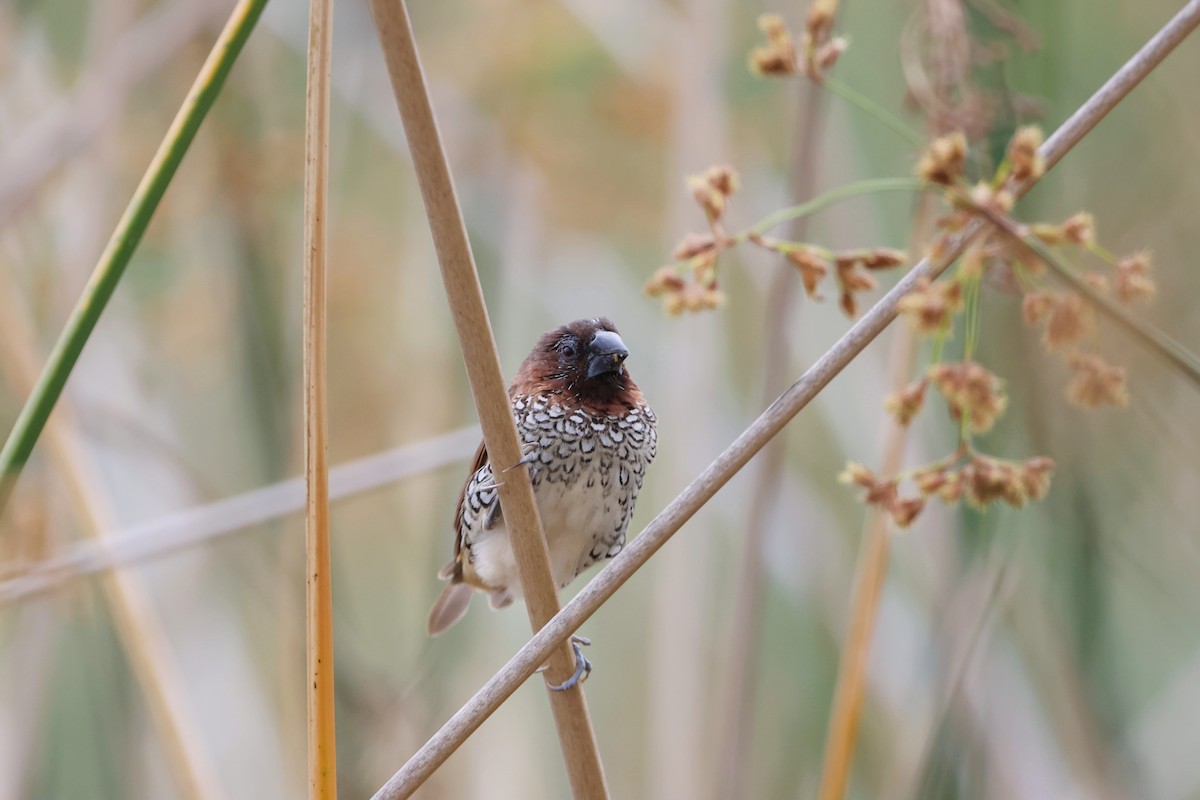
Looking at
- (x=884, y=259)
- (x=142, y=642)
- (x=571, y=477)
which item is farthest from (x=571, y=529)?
(x=884, y=259)

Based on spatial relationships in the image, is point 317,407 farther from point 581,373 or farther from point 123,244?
point 581,373

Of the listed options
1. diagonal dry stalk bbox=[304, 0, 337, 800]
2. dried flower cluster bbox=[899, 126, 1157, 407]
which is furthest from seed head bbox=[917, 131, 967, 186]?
diagonal dry stalk bbox=[304, 0, 337, 800]

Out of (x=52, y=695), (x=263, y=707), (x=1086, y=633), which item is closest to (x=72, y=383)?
(x=52, y=695)

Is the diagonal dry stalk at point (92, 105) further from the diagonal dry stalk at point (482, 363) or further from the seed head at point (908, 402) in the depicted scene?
the seed head at point (908, 402)

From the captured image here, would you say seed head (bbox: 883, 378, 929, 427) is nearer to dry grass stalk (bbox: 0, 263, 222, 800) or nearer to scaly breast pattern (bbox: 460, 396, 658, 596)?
scaly breast pattern (bbox: 460, 396, 658, 596)

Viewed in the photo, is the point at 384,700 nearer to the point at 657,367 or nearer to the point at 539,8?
the point at 657,367

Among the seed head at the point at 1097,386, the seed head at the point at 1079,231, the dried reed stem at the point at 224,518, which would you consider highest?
the seed head at the point at 1079,231

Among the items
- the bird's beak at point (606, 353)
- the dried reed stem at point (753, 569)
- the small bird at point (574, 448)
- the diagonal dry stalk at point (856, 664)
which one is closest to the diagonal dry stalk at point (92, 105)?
the small bird at point (574, 448)
